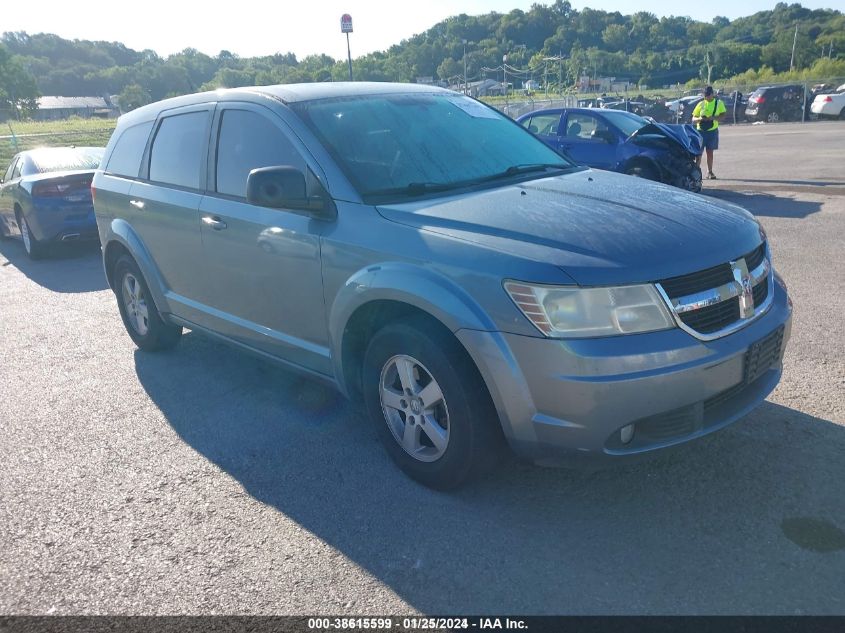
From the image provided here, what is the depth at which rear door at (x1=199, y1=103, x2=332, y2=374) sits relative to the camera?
3.67 metres

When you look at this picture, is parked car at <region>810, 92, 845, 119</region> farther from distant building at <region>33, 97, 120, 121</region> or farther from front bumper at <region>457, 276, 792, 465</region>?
distant building at <region>33, 97, 120, 121</region>

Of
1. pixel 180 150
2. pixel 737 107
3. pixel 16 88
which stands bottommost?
pixel 737 107

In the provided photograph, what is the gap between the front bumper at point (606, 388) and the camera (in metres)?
2.66

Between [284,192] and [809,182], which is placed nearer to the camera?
[284,192]

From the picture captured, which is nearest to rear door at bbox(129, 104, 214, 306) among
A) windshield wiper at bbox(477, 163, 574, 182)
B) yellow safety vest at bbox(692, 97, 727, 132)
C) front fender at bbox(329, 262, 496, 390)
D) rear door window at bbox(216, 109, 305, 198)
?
rear door window at bbox(216, 109, 305, 198)

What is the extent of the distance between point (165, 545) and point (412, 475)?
1.14 meters

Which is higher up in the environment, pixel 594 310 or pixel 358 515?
pixel 594 310

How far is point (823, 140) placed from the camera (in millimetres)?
21250

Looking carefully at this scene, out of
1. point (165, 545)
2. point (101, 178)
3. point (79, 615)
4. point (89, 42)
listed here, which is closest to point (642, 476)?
point (165, 545)

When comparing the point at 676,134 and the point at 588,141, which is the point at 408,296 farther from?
the point at 588,141

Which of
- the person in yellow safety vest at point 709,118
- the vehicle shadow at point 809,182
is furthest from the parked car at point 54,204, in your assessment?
the vehicle shadow at point 809,182

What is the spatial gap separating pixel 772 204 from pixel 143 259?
9.31 metres

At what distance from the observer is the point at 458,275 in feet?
9.58

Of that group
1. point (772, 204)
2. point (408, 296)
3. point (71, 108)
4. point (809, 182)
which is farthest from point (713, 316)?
point (71, 108)
